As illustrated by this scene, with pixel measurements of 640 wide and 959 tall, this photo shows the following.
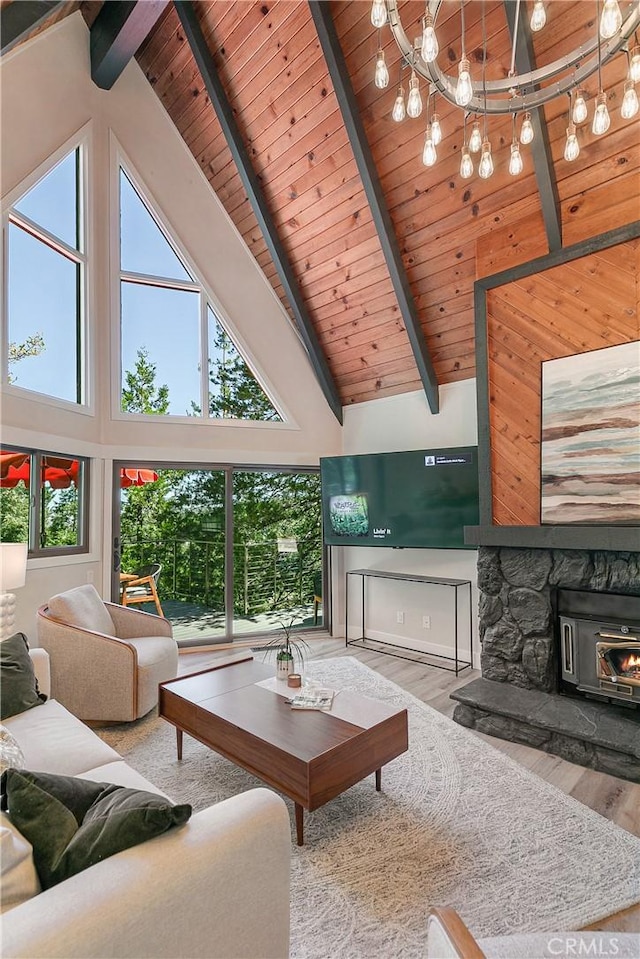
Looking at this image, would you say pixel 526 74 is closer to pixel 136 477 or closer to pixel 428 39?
pixel 428 39

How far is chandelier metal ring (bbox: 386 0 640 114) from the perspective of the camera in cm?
161

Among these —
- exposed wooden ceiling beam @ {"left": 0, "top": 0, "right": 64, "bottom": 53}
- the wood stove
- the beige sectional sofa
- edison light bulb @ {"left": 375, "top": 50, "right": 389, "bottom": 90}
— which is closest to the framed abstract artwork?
the wood stove

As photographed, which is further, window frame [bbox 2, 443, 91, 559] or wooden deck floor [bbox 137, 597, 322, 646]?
wooden deck floor [bbox 137, 597, 322, 646]

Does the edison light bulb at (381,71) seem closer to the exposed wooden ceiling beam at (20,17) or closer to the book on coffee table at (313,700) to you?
the exposed wooden ceiling beam at (20,17)

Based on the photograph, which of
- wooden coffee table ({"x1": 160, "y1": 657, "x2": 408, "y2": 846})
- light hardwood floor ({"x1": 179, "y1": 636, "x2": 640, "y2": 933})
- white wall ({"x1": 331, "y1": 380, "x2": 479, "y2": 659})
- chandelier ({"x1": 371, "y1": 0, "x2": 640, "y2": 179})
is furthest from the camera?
white wall ({"x1": 331, "y1": 380, "x2": 479, "y2": 659})

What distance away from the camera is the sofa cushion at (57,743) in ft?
6.36

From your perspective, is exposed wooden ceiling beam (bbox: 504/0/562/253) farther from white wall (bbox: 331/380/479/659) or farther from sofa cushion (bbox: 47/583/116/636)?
sofa cushion (bbox: 47/583/116/636)

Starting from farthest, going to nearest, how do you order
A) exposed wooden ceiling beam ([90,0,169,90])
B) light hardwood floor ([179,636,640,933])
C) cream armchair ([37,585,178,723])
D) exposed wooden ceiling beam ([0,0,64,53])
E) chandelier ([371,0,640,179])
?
exposed wooden ceiling beam ([90,0,169,90]) < cream armchair ([37,585,178,723]) < exposed wooden ceiling beam ([0,0,64,53]) < light hardwood floor ([179,636,640,933]) < chandelier ([371,0,640,179])

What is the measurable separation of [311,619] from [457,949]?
4.67m

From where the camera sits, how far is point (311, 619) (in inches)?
221

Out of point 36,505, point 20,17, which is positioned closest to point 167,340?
point 36,505

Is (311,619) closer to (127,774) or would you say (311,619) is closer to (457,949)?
(127,774)

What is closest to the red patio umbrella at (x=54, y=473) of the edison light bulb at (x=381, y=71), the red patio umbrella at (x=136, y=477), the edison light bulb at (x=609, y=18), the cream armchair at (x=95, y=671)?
the red patio umbrella at (x=136, y=477)

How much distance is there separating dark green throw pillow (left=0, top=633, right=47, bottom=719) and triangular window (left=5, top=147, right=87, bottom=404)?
6.97ft
